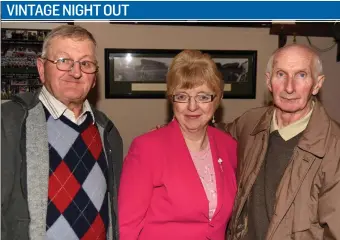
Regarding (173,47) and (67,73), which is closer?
(67,73)

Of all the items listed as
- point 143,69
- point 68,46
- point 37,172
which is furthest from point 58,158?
point 143,69

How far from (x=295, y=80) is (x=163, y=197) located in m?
0.77

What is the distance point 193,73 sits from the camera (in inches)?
73.1

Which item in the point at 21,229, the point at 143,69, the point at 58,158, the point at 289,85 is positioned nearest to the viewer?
the point at 21,229

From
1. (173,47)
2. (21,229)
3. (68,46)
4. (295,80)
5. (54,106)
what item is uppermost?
(173,47)

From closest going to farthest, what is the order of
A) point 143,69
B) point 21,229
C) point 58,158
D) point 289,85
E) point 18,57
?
1. point 21,229
2. point 58,158
3. point 289,85
4. point 18,57
5. point 143,69

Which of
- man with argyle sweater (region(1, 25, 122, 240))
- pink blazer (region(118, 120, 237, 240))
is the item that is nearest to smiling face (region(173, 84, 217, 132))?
pink blazer (region(118, 120, 237, 240))

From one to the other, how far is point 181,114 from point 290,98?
49 cm

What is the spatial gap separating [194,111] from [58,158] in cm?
63

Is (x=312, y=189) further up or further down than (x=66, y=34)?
further down

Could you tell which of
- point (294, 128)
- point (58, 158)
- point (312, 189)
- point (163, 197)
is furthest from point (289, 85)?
point (58, 158)

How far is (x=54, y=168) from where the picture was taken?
5.34ft

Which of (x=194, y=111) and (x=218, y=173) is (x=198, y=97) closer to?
(x=194, y=111)

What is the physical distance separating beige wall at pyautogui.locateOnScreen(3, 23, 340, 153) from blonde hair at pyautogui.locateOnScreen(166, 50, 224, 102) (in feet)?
6.28
